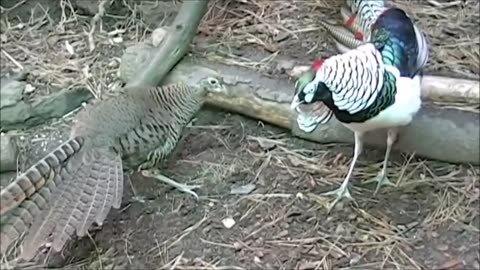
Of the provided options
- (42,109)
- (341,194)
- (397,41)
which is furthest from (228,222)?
(42,109)

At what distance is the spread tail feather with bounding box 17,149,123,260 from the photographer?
256 centimetres

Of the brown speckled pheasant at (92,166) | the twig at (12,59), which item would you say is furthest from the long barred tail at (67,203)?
the twig at (12,59)

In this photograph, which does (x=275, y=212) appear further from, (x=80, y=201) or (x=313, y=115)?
(x=80, y=201)

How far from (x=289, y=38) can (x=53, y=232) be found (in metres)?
1.73

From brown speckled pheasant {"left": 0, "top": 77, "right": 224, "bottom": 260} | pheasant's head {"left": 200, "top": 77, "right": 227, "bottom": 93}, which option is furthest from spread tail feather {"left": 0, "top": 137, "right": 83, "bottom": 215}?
pheasant's head {"left": 200, "top": 77, "right": 227, "bottom": 93}

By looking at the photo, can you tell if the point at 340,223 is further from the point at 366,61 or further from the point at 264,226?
the point at 366,61

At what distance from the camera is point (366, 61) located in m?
2.76

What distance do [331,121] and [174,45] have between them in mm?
787

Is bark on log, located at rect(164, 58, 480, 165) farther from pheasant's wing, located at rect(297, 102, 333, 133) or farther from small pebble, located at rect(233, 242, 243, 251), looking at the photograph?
small pebble, located at rect(233, 242, 243, 251)

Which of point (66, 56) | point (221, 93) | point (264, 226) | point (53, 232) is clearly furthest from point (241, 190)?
point (66, 56)

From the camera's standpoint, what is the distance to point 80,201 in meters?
2.64

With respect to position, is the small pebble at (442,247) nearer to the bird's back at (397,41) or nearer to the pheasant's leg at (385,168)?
the pheasant's leg at (385,168)

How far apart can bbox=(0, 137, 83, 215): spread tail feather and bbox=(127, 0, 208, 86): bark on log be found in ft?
2.61

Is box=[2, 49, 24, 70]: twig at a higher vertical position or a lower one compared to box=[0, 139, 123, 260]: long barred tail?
lower
